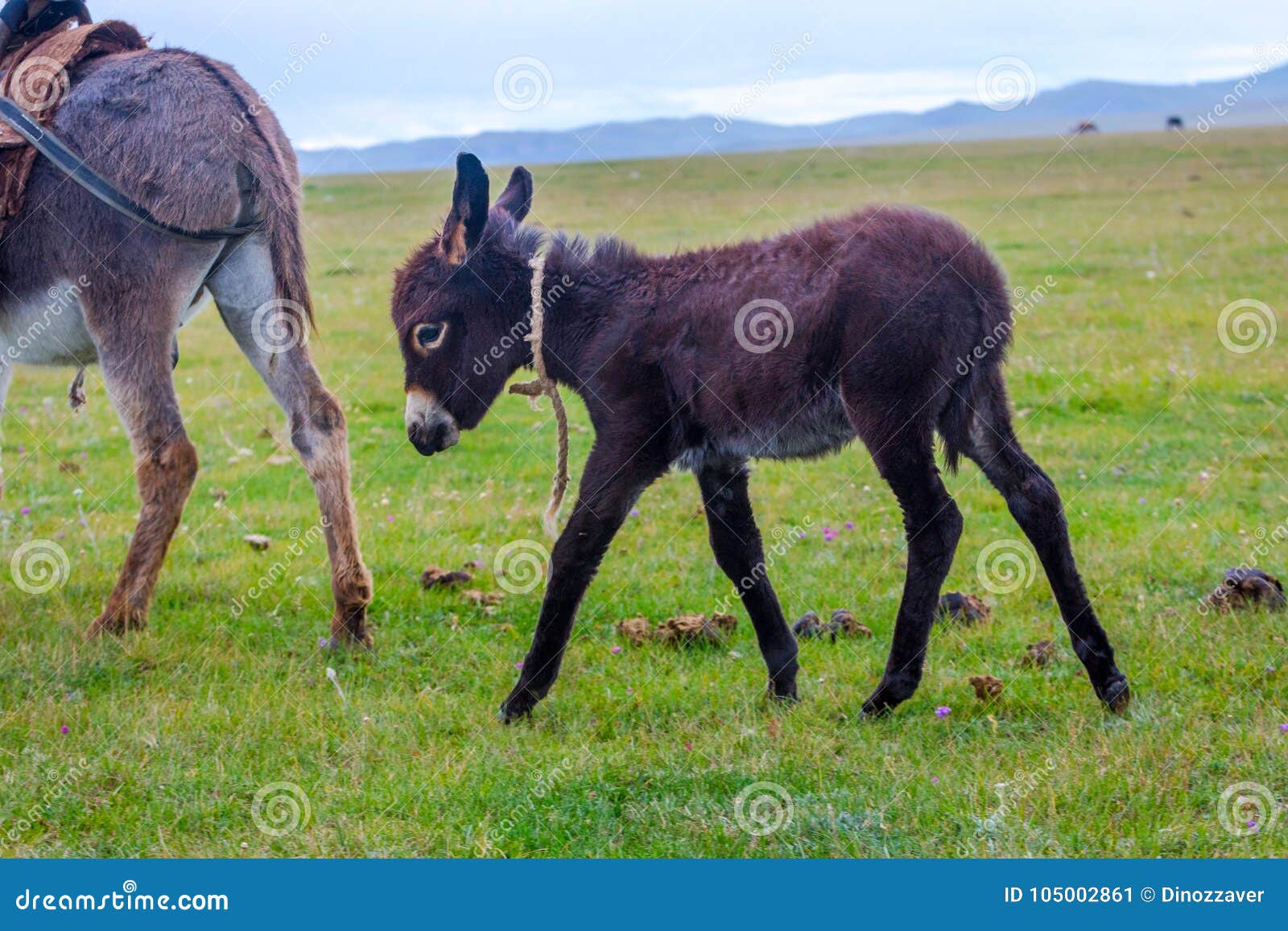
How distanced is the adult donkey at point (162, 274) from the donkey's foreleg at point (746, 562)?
1903 millimetres

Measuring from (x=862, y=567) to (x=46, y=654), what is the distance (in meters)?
4.36

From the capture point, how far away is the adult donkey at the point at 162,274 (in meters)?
5.69

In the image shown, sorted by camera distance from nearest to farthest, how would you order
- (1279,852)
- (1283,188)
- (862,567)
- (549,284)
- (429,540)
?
(1279,852)
(549,284)
(862,567)
(429,540)
(1283,188)

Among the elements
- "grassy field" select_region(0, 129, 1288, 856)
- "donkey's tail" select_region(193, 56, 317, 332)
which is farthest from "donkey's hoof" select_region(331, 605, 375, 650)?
"donkey's tail" select_region(193, 56, 317, 332)

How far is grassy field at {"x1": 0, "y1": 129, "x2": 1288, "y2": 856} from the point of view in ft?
13.8

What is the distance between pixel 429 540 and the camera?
7.60 m

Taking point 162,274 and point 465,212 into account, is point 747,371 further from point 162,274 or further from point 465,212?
point 162,274

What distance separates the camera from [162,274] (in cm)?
573

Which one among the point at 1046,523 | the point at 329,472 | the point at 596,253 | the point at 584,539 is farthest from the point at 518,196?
the point at 1046,523

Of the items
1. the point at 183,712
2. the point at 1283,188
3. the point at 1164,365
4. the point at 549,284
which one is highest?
the point at 549,284

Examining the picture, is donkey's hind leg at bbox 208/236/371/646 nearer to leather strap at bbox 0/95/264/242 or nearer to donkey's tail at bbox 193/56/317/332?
donkey's tail at bbox 193/56/317/332

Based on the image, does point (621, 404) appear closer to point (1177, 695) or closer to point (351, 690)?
point (351, 690)

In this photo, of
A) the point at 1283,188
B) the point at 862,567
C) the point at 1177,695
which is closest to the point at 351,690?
the point at 862,567

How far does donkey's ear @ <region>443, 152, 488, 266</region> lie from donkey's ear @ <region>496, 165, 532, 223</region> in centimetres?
45
